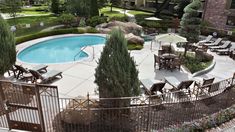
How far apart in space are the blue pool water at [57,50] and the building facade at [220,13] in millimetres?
14736

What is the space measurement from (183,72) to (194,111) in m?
5.91

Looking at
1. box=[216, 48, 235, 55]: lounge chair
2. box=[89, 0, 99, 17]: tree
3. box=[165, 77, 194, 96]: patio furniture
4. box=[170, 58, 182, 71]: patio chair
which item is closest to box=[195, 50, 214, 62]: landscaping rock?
box=[216, 48, 235, 55]: lounge chair

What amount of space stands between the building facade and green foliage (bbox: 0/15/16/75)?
24.6 m

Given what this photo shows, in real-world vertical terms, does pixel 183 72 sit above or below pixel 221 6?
below

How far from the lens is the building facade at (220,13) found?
25734mm

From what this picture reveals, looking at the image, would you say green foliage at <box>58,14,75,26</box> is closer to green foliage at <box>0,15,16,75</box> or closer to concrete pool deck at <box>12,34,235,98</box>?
concrete pool deck at <box>12,34,235,98</box>

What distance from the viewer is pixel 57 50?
19.5 m

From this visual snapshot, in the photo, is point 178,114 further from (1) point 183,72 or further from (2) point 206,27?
(2) point 206,27

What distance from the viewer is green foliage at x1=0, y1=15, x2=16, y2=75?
9.84 m

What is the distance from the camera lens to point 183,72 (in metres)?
13.4

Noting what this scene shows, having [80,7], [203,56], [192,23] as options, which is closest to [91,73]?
[203,56]

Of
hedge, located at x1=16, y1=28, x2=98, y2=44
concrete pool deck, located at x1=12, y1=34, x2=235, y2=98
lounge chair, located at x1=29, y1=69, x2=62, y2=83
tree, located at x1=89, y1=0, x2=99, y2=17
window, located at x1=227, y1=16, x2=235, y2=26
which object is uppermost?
tree, located at x1=89, y1=0, x2=99, y2=17

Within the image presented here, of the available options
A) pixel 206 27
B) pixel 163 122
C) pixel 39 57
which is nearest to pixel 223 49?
pixel 206 27

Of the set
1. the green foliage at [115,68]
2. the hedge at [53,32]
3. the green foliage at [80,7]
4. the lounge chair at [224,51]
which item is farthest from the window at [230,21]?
the green foliage at [115,68]
